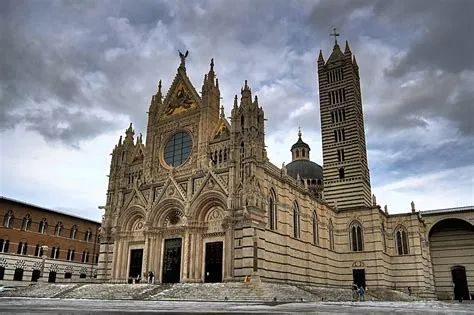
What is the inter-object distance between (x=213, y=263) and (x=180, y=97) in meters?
16.6

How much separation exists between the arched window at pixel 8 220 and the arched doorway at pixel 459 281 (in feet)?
167

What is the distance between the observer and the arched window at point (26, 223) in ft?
144

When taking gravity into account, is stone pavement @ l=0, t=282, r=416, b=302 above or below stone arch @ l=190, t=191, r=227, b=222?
below

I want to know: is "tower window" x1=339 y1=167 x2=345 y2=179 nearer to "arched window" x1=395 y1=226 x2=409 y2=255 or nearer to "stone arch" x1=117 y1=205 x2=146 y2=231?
"arched window" x1=395 y1=226 x2=409 y2=255

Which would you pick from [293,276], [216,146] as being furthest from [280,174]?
[293,276]

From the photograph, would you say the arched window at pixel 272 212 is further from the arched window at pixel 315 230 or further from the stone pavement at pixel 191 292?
the arched window at pixel 315 230

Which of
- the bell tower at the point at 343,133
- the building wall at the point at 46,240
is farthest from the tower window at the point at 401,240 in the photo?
the building wall at the point at 46,240

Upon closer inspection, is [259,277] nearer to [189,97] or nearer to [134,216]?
[134,216]

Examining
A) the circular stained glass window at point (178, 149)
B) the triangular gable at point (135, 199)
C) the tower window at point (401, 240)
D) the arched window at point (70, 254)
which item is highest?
the circular stained glass window at point (178, 149)

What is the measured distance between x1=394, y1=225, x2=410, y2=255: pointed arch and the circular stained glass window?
1020 inches

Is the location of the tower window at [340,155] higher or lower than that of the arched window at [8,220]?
higher

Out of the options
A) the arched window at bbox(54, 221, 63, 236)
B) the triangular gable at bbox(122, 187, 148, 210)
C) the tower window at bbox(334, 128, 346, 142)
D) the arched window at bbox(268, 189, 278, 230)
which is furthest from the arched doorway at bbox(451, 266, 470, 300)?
the arched window at bbox(54, 221, 63, 236)

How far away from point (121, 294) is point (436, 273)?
135ft

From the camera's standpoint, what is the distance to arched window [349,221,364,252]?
43.7m
